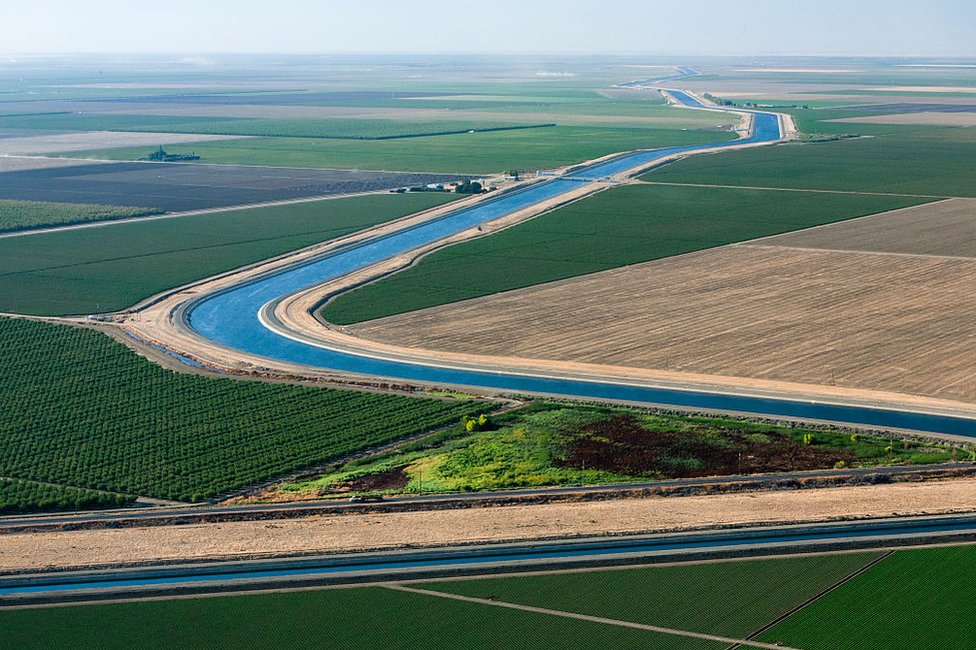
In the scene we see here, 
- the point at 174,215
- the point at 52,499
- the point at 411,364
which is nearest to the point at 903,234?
the point at 411,364

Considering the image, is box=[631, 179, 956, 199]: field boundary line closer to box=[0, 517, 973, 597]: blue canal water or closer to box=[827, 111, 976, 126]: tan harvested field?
box=[0, 517, 973, 597]: blue canal water

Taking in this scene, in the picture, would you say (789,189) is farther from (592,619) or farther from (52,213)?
(592,619)

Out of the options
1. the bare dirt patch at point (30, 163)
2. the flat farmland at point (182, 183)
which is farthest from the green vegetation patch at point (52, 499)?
the bare dirt patch at point (30, 163)

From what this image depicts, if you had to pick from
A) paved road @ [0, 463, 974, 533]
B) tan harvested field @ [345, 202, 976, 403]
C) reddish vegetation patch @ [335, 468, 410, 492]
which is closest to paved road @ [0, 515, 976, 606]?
paved road @ [0, 463, 974, 533]

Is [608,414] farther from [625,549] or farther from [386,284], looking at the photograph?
[386,284]

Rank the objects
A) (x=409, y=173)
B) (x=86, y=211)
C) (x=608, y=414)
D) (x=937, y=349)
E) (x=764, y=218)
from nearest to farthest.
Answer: (x=608, y=414)
(x=937, y=349)
(x=764, y=218)
(x=86, y=211)
(x=409, y=173)

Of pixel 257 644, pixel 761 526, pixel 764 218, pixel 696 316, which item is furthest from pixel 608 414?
pixel 764 218
